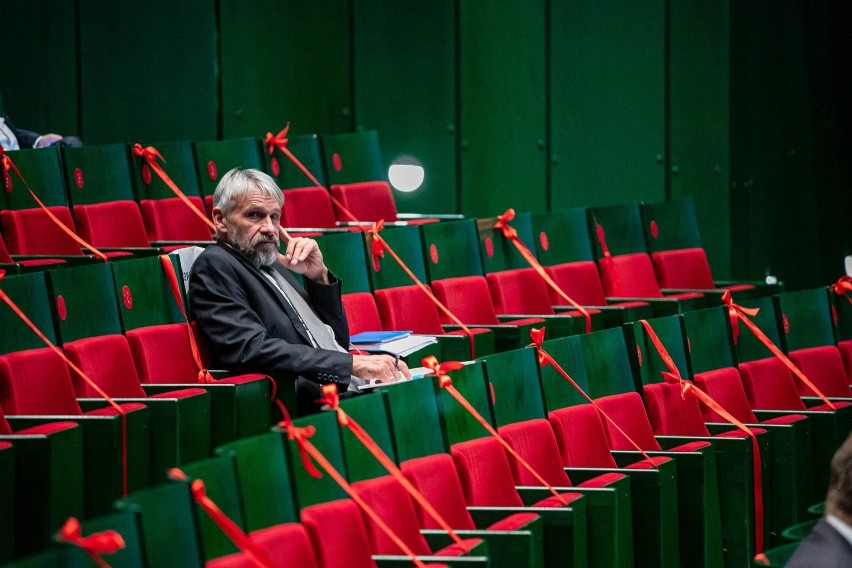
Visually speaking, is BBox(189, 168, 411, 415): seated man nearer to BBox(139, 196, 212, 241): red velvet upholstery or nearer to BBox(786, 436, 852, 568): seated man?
BBox(139, 196, 212, 241): red velvet upholstery

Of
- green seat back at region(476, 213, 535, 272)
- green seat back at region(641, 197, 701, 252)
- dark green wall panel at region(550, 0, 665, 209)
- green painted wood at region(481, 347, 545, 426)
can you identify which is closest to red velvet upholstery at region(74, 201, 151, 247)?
green seat back at region(476, 213, 535, 272)

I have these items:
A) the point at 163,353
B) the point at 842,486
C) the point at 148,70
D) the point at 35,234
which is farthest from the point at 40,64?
the point at 842,486

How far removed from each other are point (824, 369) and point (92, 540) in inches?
28.6

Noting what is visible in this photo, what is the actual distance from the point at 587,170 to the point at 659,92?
129mm

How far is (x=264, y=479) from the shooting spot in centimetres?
61

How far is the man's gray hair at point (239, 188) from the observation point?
0.86 m

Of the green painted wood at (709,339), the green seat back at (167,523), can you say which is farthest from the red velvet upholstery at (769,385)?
the green seat back at (167,523)

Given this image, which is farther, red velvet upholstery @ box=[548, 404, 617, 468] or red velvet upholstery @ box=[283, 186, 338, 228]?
red velvet upholstery @ box=[283, 186, 338, 228]

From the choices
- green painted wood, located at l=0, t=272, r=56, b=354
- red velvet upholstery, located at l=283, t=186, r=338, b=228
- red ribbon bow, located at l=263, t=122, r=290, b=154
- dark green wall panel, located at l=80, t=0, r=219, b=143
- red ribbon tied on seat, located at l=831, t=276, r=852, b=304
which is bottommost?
red ribbon tied on seat, located at l=831, t=276, r=852, b=304

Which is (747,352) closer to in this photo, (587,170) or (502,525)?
(502,525)

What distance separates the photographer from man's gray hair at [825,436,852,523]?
50cm

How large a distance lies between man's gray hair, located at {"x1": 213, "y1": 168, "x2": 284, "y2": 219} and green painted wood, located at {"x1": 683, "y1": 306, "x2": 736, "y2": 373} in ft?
1.02

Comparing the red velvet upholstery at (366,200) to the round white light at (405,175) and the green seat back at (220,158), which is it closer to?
the green seat back at (220,158)

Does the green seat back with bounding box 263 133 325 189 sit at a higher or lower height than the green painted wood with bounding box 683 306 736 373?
higher
